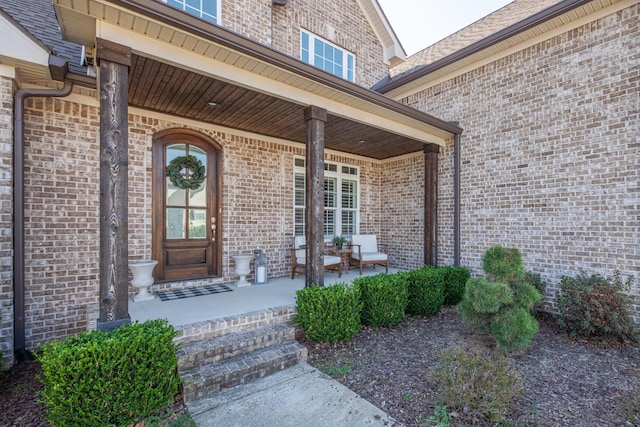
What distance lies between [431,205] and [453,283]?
1590 millimetres

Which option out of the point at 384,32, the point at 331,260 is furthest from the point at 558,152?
the point at 384,32

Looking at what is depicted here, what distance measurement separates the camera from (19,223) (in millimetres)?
3441

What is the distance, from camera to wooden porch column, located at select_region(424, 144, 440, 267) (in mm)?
6227

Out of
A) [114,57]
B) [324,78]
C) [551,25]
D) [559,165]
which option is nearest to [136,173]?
[114,57]

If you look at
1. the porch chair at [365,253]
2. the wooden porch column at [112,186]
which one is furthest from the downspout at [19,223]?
the porch chair at [365,253]

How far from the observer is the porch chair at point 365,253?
21.8 feet

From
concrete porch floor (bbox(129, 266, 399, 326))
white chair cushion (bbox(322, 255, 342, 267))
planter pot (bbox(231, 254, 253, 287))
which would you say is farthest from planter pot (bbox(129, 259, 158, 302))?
white chair cushion (bbox(322, 255, 342, 267))

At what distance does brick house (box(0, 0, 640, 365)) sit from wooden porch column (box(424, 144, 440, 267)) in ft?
0.12

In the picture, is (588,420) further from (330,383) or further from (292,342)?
(292,342)

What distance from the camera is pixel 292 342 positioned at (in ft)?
12.1

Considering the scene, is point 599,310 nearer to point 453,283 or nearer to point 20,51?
point 453,283

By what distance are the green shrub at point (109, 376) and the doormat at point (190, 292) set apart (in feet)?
6.70

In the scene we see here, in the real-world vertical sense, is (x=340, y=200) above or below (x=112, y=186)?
above

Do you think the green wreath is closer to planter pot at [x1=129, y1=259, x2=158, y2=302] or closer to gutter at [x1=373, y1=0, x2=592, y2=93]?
planter pot at [x1=129, y1=259, x2=158, y2=302]
